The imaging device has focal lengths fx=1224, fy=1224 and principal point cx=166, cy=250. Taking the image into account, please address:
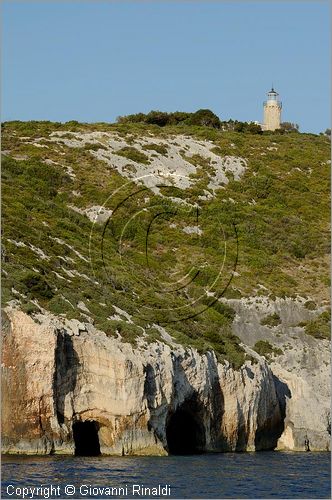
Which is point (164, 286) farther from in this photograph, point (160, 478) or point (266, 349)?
point (160, 478)

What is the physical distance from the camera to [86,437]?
55.8 m

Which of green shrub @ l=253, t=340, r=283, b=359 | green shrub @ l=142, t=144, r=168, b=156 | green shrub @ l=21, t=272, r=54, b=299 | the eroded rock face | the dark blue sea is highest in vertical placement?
green shrub @ l=142, t=144, r=168, b=156

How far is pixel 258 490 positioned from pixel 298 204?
65557mm

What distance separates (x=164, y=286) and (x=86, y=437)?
2467cm

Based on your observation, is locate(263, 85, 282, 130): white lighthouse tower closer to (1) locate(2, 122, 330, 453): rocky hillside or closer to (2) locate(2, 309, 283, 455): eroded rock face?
(1) locate(2, 122, 330, 453): rocky hillside

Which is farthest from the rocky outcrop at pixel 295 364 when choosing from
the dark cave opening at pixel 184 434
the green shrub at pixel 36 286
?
the green shrub at pixel 36 286

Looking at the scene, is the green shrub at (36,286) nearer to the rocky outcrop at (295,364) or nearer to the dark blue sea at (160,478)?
the dark blue sea at (160,478)

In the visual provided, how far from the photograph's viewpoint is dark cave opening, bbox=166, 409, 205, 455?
5919 centimetres

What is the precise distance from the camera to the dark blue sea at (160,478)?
3869 cm

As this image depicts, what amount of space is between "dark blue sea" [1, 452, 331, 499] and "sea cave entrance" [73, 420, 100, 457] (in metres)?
3.55

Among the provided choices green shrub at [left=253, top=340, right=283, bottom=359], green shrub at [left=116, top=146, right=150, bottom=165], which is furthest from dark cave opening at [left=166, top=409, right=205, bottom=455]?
green shrub at [left=116, top=146, right=150, bottom=165]

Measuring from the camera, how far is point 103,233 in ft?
294

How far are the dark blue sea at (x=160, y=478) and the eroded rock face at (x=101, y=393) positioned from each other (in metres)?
1.86

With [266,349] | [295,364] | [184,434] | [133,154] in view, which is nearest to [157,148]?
[133,154]
